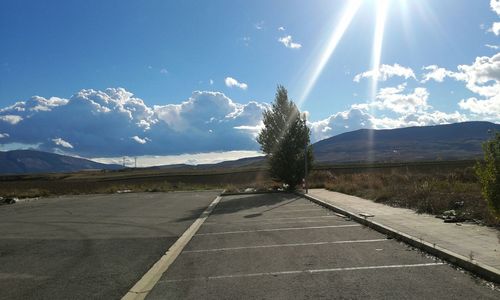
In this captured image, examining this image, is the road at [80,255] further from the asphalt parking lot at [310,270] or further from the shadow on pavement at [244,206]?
the shadow on pavement at [244,206]

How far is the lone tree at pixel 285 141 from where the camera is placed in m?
34.5

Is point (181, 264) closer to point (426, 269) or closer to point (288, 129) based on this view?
point (426, 269)

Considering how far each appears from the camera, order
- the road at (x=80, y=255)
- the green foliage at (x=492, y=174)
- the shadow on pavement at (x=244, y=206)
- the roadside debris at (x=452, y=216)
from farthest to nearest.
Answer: the shadow on pavement at (x=244, y=206), the roadside debris at (x=452, y=216), the green foliage at (x=492, y=174), the road at (x=80, y=255)

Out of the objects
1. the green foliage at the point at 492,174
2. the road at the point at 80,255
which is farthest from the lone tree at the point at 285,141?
the green foliage at the point at 492,174

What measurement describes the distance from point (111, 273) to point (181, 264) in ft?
4.21

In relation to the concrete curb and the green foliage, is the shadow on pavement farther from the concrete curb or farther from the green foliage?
the green foliage

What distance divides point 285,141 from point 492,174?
25025 mm

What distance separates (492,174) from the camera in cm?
1009

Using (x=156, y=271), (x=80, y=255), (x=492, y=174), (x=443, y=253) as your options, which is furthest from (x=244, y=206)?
(x=443, y=253)

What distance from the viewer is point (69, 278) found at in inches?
307

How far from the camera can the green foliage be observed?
9977 millimetres

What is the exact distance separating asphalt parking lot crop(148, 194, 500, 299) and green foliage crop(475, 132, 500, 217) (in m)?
2.09

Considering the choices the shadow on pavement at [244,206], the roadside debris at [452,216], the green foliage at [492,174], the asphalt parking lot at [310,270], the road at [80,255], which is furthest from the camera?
the shadow on pavement at [244,206]

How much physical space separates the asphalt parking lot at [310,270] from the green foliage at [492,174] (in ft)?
6.86
